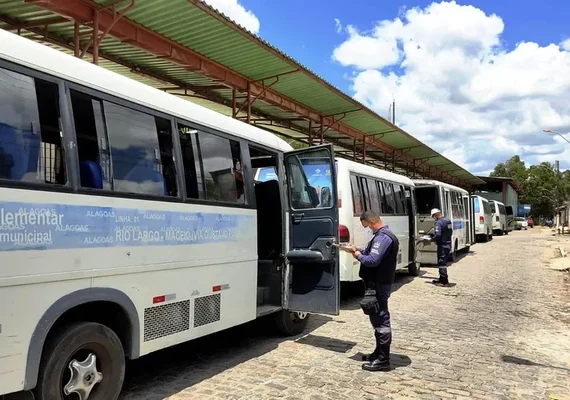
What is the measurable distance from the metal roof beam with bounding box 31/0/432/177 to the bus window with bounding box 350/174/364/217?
348 cm

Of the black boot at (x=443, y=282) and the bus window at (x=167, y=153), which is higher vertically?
the bus window at (x=167, y=153)

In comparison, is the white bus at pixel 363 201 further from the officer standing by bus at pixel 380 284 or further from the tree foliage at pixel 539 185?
the tree foliage at pixel 539 185

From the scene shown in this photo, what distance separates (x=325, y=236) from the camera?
263 inches

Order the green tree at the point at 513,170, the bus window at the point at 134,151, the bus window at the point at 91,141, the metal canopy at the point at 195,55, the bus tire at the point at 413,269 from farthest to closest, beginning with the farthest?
the green tree at the point at 513,170
the bus tire at the point at 413,269
the metal canopy at the point at 195,55
the bus window at the point at 134,151
the bus window at the point at 91,141

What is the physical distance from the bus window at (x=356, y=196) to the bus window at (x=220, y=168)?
145 inches

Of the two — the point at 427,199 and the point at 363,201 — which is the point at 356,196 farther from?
the point at 427,199

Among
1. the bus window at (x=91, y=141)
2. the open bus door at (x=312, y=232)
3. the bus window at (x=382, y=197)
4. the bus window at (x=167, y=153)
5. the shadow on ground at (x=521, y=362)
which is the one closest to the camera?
the bus window at (x=91, y=141)

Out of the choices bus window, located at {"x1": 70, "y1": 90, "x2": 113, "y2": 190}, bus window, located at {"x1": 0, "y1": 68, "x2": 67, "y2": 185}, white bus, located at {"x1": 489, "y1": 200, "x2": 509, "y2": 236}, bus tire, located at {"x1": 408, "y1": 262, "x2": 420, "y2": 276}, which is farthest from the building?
bus window, located at {"x1": 0, "y1": 68, "x2": 67, "y2": 185}

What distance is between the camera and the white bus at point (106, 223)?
3.51 m

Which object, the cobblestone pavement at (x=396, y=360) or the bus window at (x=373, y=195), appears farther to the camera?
the bus window at (x=373, y=195)

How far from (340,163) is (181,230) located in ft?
15.8

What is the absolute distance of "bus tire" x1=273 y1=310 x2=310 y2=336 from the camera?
23.2ft

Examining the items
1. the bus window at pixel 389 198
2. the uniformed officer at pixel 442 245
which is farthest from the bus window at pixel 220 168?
the uniformed officer at pixel 442 245

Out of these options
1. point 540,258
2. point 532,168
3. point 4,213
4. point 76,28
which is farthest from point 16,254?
point 532,168
